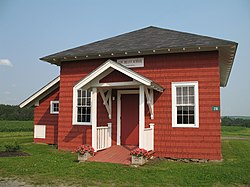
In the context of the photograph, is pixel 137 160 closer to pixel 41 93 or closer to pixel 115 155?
pixel 115 155

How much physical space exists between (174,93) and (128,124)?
245 centimetres

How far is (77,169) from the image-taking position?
8.27 m

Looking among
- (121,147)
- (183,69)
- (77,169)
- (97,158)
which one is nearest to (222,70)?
(183,69)

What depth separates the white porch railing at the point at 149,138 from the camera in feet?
31.4

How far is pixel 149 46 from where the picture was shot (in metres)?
10.8

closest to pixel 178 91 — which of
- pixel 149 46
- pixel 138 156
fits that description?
pixel 149 46

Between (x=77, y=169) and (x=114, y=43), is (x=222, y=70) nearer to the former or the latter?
(x=114, y=43)

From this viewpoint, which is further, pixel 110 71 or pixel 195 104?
pixel 110 71

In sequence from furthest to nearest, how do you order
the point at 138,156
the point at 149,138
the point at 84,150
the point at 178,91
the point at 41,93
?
1. the point at 41,93
2. the point at 178,91
3. the point at 149,138
4. the point at 84,150
5. the point at 138,156

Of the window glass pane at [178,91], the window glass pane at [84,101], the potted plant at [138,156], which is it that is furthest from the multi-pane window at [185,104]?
the window glass pane at [84,101]

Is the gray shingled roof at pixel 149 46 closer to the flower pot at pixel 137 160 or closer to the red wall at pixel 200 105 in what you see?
the red wall at pixel 200 105

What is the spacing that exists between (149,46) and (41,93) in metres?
7.39

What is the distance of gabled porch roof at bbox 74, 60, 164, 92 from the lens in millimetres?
9195

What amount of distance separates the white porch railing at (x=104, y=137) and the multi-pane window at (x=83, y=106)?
50.3 inches
